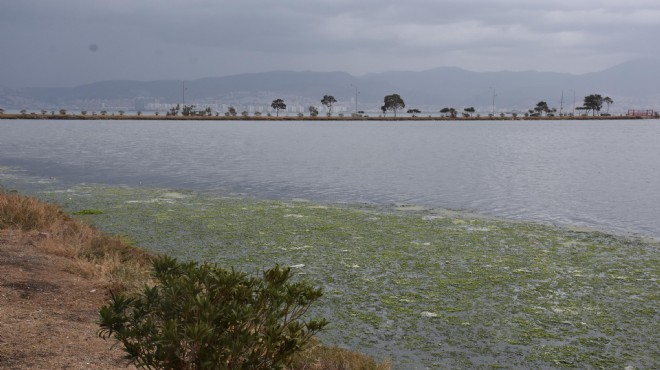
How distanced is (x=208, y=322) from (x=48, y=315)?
16.9ft

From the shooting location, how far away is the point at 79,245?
1384cm

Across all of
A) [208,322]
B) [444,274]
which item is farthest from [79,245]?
[208,322]

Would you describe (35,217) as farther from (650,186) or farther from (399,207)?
(650,186)

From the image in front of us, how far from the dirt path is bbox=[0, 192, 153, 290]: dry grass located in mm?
319

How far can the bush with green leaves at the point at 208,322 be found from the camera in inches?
205

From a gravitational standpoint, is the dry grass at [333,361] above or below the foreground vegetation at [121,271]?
below

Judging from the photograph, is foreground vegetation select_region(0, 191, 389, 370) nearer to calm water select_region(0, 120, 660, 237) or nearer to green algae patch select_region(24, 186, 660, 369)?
green algae patch select_region(24, 186, 660, 369)

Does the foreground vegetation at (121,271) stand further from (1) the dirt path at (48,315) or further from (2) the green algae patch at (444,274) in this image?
(2) the green algae patch at (444,274)

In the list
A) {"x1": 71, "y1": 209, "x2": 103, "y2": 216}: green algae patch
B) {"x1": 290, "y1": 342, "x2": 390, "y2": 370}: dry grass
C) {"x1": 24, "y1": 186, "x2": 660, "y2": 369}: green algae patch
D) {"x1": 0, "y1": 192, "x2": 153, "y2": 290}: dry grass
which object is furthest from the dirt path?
{"x1": 71, "y1": 209, "x2": 103, "y2": 216}: green algae patch

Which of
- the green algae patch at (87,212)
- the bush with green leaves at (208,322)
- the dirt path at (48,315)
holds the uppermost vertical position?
the bush with green leaves at (208,322)

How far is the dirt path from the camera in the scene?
7.43 m

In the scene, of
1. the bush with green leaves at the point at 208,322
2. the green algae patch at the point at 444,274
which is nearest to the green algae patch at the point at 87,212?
the green algae patch at the point at 444,274

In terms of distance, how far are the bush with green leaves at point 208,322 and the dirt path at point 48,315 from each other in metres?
0.72

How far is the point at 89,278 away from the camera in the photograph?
38.0 ft
